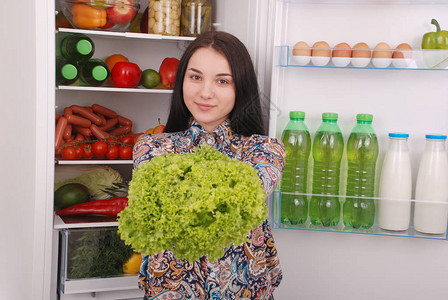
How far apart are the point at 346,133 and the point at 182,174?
41.8 inches

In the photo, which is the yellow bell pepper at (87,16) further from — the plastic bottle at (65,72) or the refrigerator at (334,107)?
the refrigerator at (334,107)

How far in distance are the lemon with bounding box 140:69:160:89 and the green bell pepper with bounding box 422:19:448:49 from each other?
1.40 m

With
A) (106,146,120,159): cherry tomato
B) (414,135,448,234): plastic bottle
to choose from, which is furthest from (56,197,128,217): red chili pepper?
(414,135,448,234): plastic bottle

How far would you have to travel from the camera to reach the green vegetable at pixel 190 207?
1.03 meters

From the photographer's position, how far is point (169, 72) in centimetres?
268

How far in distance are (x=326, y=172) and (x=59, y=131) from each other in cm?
139

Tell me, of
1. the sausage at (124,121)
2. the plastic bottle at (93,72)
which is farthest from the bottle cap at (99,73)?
the sausage at (124,121)

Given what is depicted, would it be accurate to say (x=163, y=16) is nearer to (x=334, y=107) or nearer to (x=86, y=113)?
(x=86, y=113)

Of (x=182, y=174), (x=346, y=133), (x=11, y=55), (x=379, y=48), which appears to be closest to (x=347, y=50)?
(x=379, y=48)

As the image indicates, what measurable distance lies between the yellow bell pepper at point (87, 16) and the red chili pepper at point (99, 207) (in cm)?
88

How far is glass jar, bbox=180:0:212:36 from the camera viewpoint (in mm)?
2604

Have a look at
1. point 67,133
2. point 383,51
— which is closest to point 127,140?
point 67,133

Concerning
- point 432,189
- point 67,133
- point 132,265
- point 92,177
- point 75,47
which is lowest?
point 132,265

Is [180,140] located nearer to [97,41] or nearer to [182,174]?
[182,174]
